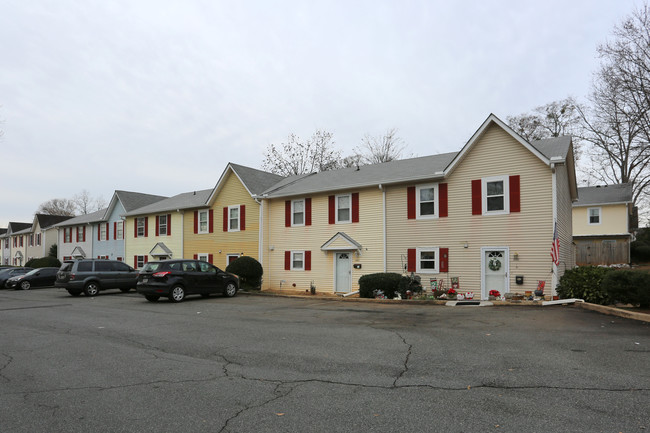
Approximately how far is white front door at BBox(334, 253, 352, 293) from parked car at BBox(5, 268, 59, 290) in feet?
68.1

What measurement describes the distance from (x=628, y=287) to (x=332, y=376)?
10126 mm

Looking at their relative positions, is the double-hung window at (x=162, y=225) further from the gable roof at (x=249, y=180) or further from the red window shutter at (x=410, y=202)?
the red window shutter at (x=410, y=202)

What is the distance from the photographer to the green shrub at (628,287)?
454 inches

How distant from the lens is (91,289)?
22.1 m

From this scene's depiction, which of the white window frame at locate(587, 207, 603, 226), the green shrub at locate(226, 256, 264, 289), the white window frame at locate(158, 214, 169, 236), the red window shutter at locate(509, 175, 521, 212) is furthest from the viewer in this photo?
the white window frame at locate(587, 207, 603, 226)

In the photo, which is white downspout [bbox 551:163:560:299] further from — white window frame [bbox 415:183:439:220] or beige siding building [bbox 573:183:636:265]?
beige siding building [bbox 573:183:636:265]

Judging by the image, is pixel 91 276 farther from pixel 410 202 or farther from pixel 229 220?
pixel 410 202

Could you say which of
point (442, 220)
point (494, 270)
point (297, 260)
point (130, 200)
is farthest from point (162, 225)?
point (494, 270)

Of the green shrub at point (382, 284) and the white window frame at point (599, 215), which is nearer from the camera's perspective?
the green shrub at point (382, 284)

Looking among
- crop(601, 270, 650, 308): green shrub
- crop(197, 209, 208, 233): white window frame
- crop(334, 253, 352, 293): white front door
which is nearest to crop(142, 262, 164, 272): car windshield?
crop(334, 253, 352, 293): white front door

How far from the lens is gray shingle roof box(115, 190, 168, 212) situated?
35969mm

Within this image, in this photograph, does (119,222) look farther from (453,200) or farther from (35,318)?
(453,200)

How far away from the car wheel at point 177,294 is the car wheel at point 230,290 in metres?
2.29

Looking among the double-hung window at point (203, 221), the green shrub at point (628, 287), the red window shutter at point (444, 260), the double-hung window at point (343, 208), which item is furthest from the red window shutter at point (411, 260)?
the double-hung window at point (203, 221)
